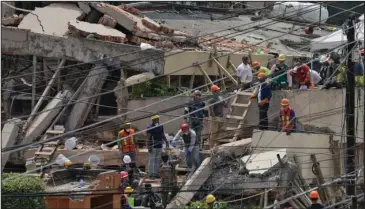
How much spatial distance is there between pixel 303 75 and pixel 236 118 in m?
1.82

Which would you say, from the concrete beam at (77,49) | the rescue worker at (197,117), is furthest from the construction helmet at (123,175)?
the concrete beam at (77,49)

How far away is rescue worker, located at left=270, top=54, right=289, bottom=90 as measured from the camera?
2227cm

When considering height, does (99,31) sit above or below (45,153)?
above

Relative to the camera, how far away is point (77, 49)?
26.7m

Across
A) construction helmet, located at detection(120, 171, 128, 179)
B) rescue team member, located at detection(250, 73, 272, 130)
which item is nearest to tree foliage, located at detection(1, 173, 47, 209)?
construction helmet, located at detection(120, 171, 128, 179)

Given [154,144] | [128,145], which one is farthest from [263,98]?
[128,145]

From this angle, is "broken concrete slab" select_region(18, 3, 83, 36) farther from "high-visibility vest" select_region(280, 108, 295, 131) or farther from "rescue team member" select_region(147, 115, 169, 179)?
"high-visibility vest" select_region(280, 108, 295, 131)

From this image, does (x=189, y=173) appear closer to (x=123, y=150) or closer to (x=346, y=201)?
(x=123, y=150)

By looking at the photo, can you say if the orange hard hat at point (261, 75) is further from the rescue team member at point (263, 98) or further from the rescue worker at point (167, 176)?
the rescue worker at point (167, 176)

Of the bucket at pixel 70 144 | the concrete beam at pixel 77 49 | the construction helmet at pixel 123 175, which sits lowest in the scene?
the bucket at pixel 70 144

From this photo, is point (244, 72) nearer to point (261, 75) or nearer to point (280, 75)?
point (261, 75)

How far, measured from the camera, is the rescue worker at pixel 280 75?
877 inches

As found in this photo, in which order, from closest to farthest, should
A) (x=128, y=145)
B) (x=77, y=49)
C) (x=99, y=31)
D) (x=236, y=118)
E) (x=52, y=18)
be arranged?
(x=128, y=145) → (x=236, y=118) → (x=77, y=49) → (x=99, y=31) → (x=52, y=18)

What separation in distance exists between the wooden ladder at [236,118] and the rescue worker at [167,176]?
1.94 metres
